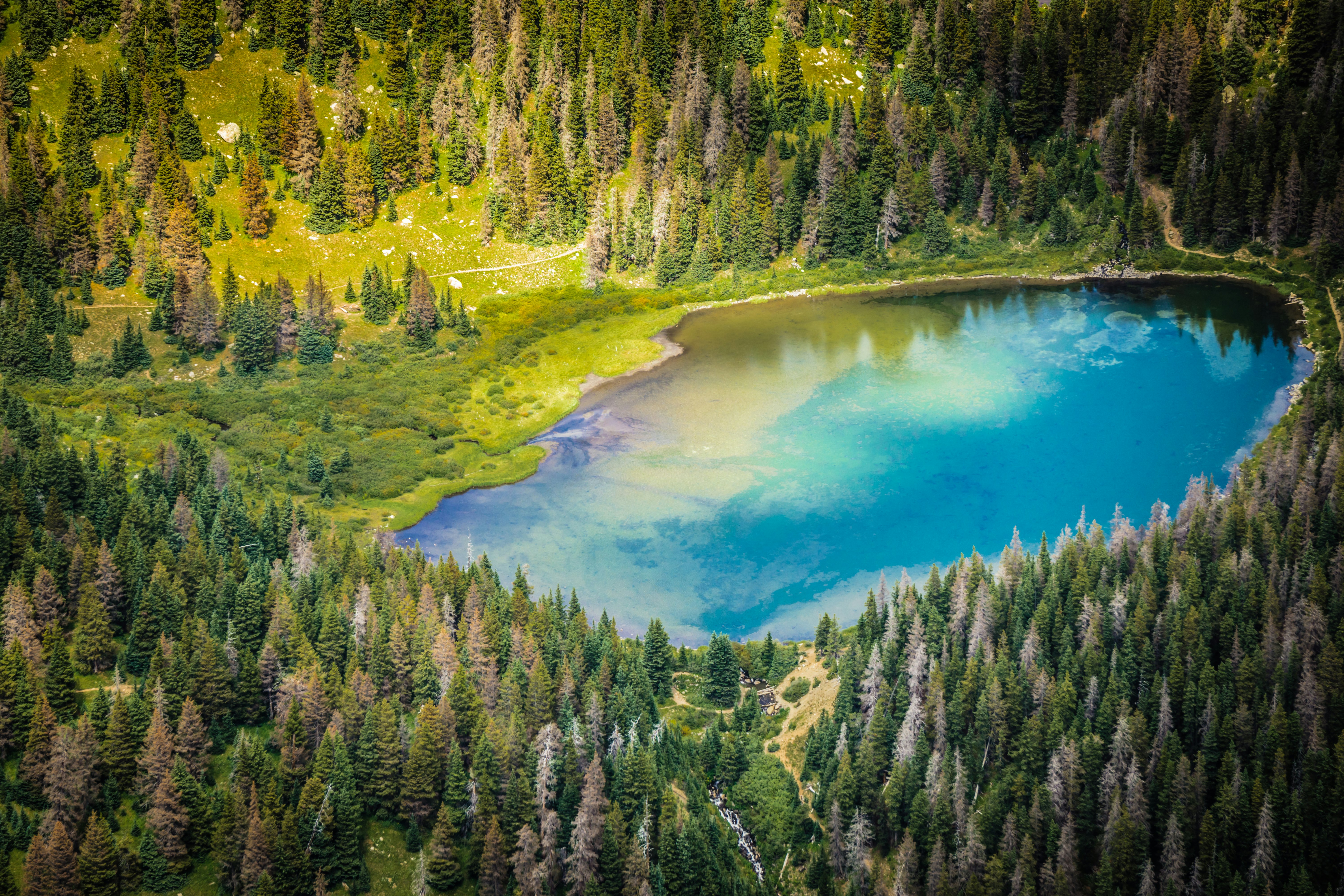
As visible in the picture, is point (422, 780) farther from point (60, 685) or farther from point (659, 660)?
point (60, 685)

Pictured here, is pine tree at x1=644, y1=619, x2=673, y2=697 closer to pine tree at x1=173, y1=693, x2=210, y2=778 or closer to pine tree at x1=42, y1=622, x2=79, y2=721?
pine tree at x1=173, y1=693, x2=210, y2=778

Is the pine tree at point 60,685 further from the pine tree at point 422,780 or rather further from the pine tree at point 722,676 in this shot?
the pine tree at point 722,676

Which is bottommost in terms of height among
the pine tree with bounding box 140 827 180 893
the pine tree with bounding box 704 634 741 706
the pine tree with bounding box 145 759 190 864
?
the pine tree with bounding box 140 827 180 893

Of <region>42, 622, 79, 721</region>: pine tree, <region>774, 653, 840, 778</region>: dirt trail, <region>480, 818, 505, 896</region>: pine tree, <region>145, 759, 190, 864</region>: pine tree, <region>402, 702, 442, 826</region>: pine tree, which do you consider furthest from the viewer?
<region>774, 653, 840, 778</region>: dirt trail

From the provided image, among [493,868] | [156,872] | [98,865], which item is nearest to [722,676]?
[493,868]

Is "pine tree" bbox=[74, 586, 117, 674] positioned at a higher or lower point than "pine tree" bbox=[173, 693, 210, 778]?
higher

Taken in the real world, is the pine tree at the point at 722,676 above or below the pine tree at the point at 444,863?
above

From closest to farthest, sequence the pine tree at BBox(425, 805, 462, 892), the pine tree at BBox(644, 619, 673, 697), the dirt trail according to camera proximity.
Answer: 1. the pine tree at BBox(425, 805, 462, 892)
2. the dirt trail
3. the pine tree at BBox(644, 619, 673, 697)

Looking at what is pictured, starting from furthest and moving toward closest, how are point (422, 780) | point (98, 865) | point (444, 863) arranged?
point (422, 780) → point (444, 863) → point (98, 865)

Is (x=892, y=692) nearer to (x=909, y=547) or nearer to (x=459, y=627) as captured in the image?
(x=909, y=547)

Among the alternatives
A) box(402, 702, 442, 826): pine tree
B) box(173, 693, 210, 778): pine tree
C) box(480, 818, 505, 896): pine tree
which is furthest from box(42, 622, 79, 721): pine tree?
box(480, 818, 505, 896): pine tree

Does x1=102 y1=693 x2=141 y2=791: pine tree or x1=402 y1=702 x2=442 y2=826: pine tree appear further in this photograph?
x1=102 y1=693 x2=141 y2=791: pine tree

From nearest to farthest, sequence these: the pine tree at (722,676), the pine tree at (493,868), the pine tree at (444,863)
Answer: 1. the pine tree at (493,868)
2. the pine tree at (444,863)
3. the pine tree at (722,676)

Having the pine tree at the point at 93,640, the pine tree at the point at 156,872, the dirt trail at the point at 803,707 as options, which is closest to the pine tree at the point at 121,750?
the pine tree at the point at 156,872
